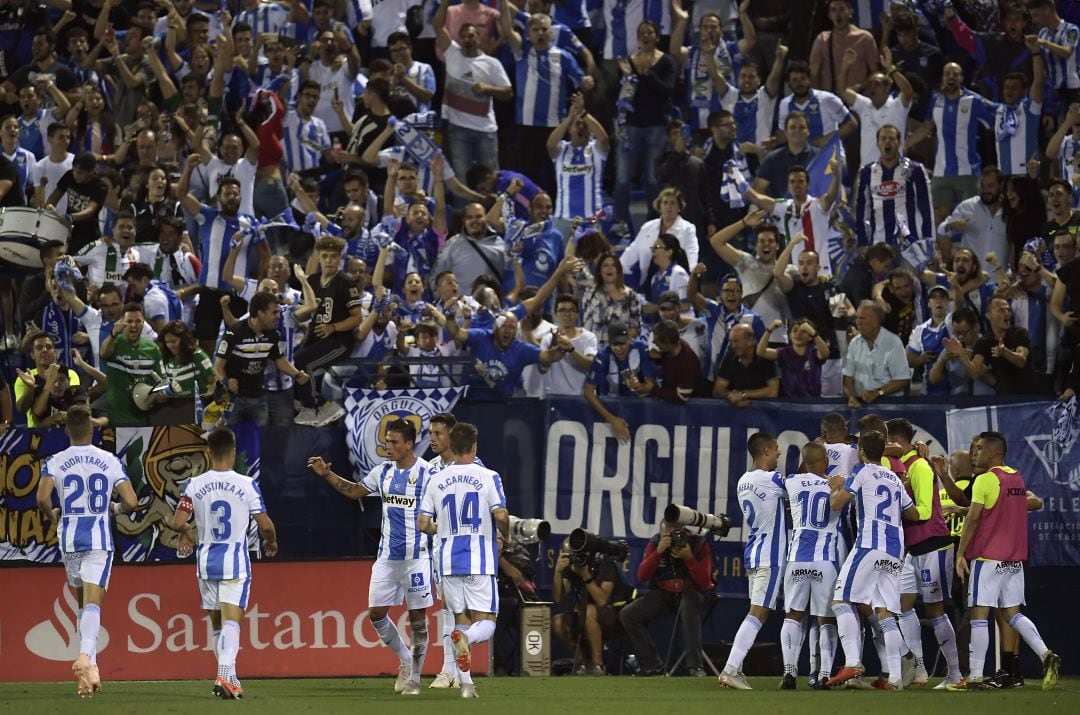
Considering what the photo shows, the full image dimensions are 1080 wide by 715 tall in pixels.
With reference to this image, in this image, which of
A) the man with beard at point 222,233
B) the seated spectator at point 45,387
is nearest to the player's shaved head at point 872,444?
the man with beard at point 222,233

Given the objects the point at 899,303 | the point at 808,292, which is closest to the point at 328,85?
the point at 808,292

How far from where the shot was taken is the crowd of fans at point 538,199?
17.5 meters

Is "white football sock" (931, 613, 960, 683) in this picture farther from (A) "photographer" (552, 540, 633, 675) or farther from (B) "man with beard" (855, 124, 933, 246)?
(B) "man with beard" (855, 124, 933, 246)

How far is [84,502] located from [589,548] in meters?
4.82

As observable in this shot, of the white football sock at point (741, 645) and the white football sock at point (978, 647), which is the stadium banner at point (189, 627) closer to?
the white football sock at point (741, 645)

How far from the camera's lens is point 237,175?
2052cm

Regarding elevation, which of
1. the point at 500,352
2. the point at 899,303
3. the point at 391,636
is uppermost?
the point at 899,303

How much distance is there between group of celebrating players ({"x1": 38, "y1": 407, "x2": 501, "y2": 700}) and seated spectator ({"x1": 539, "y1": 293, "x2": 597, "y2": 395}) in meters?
3.61

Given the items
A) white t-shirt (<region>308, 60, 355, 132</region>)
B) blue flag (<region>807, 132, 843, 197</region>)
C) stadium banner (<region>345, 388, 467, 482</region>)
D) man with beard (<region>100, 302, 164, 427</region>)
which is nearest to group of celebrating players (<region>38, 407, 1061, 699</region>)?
stadium banner (<region>345, 388, 467, 482</region>)

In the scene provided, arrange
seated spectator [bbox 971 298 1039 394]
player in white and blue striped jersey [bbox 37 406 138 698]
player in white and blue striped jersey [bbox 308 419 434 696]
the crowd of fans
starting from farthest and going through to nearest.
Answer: the crowd of fans
seated spectator [bbox 971 298 1039 394]
player in white and blue striped jersey [bbox 37 406 138 698]
player in white and blue striped jersey [bbox 308 419 434 696]

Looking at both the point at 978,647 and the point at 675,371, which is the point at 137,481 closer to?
the point at 675,371

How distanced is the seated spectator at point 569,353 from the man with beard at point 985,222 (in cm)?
478

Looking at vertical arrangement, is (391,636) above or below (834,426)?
below

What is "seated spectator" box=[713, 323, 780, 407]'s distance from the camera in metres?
17.4
